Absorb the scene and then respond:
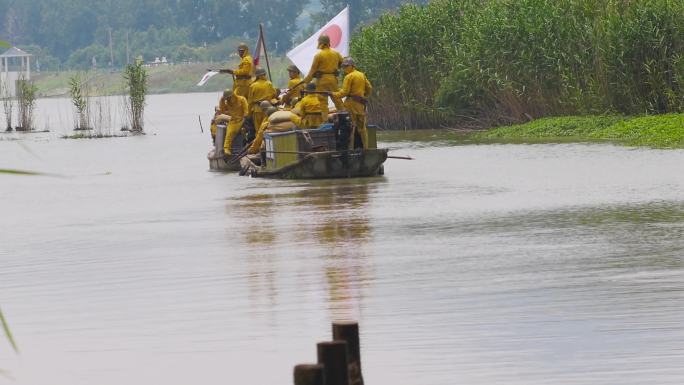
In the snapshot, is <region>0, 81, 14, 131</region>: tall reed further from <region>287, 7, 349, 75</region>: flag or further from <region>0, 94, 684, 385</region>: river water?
<region>0, 94, 684, 385</region>: river water

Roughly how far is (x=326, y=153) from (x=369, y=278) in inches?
479

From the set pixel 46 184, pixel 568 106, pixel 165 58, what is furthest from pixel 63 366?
pixel 165 58

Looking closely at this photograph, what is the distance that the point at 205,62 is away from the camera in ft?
486

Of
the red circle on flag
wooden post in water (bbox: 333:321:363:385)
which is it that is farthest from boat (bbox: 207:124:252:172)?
wooden post in water (bbox: 333:321:363:385)

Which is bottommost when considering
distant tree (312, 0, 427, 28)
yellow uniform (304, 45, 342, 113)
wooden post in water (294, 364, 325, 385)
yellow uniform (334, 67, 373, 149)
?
wooden post in water (294, 364, 325, 385)

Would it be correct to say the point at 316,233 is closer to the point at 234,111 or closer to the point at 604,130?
the point at 234,111

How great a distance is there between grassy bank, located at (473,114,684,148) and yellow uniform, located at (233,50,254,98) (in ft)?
23.7

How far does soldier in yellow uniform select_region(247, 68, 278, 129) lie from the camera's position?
29.2m

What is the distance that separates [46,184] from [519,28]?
14101 millimetres

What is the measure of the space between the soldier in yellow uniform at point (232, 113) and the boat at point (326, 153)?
9.00 feet

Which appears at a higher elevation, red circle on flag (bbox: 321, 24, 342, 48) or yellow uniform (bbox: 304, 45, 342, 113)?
red circle on flag (bbox: 321, 24, 342, 48)

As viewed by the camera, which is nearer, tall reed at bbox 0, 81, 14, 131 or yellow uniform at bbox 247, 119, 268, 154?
yellow uniform at bbox 247, 119, 268, 154

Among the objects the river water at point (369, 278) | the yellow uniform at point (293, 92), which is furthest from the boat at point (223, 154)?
the river water at point (369, 278)

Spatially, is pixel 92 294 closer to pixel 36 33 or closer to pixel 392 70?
pixel 392 70
